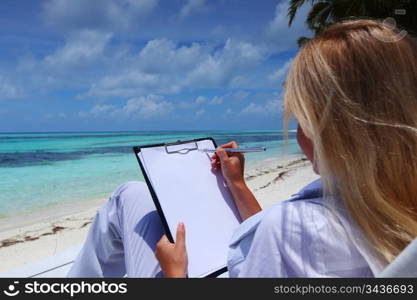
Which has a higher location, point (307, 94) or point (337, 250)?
point (307, 94)

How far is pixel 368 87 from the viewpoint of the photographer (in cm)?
77

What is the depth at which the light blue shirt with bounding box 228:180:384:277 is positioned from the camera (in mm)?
735

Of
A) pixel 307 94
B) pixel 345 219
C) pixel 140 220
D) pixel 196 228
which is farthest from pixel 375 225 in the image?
pixel 140 220

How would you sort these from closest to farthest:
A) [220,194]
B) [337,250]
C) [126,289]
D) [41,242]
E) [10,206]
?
[337,250]
[126,289]
[220,194]
[41,242]
[10,206]

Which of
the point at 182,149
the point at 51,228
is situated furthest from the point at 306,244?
the point at 51,228

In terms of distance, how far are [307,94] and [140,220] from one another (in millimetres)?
835

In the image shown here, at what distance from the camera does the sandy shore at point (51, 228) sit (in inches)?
143

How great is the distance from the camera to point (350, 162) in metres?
0.76

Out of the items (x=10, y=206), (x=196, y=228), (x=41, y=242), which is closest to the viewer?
(x=196, y=228)

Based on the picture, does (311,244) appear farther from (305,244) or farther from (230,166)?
(230,166)

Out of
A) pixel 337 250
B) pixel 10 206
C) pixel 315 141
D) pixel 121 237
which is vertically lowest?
pixel 337 250

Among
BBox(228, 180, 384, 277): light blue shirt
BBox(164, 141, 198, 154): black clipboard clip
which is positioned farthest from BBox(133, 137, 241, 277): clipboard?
BBox(228, 180, 384, 277): light blue shirt

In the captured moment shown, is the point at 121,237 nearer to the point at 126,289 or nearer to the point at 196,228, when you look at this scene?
the point at 196,228

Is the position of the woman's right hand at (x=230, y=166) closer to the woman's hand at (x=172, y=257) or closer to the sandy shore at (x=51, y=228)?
the woman's hand at (x=172, y=257)
